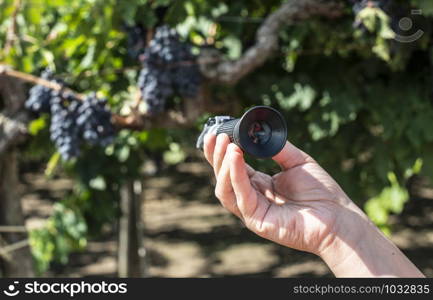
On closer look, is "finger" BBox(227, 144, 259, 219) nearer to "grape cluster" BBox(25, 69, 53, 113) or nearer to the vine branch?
the vine branch

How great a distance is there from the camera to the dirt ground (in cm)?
499

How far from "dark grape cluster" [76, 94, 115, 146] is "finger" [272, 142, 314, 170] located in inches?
44.2

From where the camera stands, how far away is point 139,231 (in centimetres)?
387

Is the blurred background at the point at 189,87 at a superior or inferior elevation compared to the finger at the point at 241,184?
superior

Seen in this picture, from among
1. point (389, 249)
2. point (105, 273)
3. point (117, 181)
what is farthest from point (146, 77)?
point (105, 273)

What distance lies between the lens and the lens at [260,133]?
3.95 ft

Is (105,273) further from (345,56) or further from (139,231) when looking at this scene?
(345,56)

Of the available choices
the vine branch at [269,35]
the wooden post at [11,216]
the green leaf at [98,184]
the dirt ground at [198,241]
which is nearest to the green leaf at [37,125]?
the wooden post at [11,216]

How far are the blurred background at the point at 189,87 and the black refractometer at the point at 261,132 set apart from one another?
4.01ft

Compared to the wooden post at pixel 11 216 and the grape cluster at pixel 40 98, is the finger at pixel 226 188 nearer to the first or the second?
the grape cluster at pixel 40 98

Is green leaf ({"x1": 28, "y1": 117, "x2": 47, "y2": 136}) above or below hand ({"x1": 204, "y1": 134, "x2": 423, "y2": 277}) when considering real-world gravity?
above

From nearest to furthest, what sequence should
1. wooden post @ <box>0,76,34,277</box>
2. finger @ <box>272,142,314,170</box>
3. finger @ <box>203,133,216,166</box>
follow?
1. finger @ <box>203,133,216,166</box>
2. finger @ <box>272,142,314,170</box>
3. wooden post @ <box>0,76,34,277</box>

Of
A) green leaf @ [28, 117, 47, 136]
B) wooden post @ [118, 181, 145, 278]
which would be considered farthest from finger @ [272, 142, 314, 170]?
wooden post @ [118, 181, 145, 278]

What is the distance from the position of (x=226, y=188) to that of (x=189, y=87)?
4.03ft
